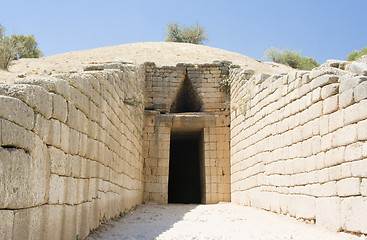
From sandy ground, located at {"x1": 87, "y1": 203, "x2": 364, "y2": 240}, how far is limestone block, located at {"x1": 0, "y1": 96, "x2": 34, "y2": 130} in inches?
104

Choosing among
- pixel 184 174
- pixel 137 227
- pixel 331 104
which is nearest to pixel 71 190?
pixel 137 227

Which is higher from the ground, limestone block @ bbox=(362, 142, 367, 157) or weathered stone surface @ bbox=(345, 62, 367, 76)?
weathered stone surface @ bbox=(345, 62, 367, 76)

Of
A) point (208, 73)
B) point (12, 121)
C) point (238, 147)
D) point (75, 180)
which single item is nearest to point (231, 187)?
point (238, 147)

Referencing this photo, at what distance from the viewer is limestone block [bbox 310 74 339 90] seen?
638 cm

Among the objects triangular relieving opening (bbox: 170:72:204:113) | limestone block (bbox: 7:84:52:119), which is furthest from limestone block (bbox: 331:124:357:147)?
triangular relieving opening (bbox: 170:72:204:113)

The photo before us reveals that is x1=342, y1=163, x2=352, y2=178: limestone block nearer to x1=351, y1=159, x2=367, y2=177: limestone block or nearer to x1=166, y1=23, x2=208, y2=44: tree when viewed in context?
x1=351, y1=159, x2=367, y2=177: limestone block

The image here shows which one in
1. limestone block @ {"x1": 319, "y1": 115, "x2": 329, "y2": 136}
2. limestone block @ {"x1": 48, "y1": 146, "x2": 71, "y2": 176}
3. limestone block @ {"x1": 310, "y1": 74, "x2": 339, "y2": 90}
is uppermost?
limestone block @ {"x1": 310, "y1": 74, "x2": 339, "y2": 90}

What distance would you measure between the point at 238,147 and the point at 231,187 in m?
1.57

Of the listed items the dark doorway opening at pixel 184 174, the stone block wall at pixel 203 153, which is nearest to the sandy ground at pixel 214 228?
the stone block wall at pixel 203 153

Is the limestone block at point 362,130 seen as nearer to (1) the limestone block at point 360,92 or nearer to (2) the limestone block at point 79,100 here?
(1) the limestone block at point 360,92

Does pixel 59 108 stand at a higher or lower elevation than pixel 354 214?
higher

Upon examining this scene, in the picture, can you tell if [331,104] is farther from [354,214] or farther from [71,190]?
[71,190]

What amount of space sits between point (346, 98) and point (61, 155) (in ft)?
13.8

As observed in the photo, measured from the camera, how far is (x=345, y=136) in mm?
5859
